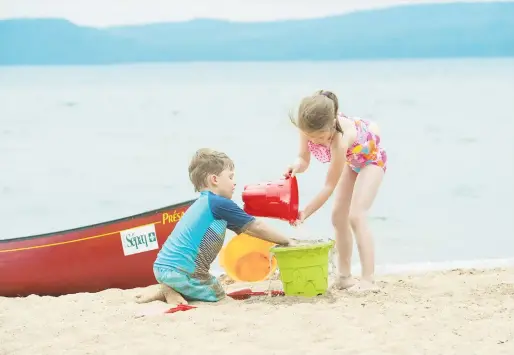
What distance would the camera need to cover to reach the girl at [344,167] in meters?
3.37

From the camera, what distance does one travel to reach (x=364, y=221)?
3549 millimetres

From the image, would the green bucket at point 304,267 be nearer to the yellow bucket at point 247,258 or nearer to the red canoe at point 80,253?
the yellow bucket at point 247,258

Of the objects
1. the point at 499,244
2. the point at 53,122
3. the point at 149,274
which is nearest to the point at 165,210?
the point at 149,274

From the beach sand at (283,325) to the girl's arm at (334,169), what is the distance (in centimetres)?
34

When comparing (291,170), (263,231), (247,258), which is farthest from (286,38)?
(263,231)

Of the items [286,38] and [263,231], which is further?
[286,38]

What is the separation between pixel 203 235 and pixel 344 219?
2.16 ft

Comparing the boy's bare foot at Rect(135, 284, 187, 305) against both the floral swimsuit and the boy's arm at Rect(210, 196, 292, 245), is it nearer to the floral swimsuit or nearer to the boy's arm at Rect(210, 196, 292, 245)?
the boy's arm at Rect(210, 196, 292, 245)

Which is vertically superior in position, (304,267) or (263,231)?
(263,231)

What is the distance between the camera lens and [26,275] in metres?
4.01

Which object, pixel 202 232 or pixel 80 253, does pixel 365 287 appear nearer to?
pixel 202 232

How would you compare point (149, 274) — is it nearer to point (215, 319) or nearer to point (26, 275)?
point (26, 275)

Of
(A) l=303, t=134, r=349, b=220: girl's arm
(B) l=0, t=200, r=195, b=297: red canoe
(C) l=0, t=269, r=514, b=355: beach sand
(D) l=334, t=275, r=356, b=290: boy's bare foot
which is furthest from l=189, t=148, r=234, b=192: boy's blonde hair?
(D) l=334, t=275, r=356, b=290: boy's bare foot

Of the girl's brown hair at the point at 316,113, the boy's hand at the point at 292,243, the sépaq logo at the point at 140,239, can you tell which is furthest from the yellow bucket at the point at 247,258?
the girl's brown hair at the point at 316,113
